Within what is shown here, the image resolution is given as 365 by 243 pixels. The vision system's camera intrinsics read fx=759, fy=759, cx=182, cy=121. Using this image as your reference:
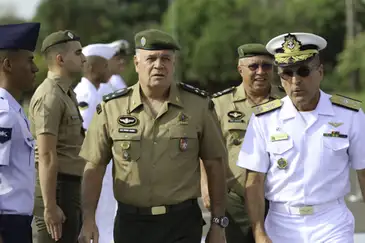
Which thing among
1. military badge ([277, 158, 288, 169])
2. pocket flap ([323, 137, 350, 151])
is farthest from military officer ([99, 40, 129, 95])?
pocket flap ([323, 137, 350, 151])

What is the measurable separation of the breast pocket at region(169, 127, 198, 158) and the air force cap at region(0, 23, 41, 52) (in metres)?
1.01

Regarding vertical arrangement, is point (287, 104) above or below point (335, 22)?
above

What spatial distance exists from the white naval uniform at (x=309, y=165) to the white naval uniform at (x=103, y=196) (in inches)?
114

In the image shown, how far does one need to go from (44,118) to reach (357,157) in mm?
2243

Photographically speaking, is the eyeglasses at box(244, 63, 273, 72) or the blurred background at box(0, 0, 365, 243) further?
the blurred background at box(0, 0, 365, 243)

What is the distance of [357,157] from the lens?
4.45 m

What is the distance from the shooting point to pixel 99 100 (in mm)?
7508

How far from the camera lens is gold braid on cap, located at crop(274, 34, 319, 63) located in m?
4.52

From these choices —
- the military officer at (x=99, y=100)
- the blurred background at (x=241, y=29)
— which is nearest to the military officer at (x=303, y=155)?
the military officer at (x=99, y=100)

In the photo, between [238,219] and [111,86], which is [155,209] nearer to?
[238,219]

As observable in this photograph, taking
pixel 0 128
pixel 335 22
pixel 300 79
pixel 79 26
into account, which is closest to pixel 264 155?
pixel 300 79

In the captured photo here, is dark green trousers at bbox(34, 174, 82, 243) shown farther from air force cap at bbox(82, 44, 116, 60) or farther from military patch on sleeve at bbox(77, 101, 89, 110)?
air force cap at bbox(82, 44, 116, 60)

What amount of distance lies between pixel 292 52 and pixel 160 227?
4.44ft

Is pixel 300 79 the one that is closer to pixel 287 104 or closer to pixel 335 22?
pixel 287 104
